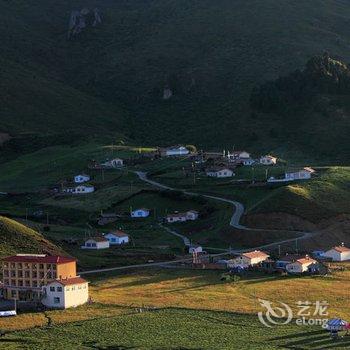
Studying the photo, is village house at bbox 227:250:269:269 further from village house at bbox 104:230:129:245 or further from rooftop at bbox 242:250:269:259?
village house at bbox 104:230:129:245

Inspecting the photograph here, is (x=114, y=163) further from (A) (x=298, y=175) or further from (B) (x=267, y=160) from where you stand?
(A) (x=298, y=175)

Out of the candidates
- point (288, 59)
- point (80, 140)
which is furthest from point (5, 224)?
point (288, 59)

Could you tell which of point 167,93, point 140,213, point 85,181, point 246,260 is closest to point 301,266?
point 246,260

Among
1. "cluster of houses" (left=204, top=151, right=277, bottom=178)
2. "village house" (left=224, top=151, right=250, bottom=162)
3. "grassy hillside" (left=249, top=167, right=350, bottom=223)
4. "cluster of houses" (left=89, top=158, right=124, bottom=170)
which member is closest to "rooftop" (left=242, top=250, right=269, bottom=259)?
"grassy hillside" (left=249, top=167, right=350, bottom=223)

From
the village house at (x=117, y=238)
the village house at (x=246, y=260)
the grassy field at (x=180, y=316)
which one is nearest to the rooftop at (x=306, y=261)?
the grassy field at (x=180, y=316)

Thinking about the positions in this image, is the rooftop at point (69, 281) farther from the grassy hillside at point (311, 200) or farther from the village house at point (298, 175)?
the village house at point (298, 175)

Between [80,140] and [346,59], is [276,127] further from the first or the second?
[346,59]
